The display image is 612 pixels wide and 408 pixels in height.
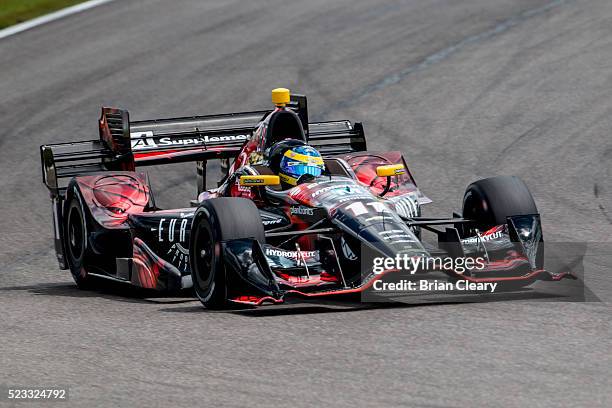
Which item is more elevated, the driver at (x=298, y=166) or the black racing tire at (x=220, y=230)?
the driver at (x=298, y=166)

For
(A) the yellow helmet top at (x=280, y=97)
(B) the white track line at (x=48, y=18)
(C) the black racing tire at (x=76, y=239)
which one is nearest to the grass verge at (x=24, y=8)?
(B) the white track line at (x=48, y=18)

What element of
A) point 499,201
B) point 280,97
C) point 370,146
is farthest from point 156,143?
point 370,146

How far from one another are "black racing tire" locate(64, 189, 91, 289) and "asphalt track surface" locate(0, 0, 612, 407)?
0.21 meters

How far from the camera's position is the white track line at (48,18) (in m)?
21.5

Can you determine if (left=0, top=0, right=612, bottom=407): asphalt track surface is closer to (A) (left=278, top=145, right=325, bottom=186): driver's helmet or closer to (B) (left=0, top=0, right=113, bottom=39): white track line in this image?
(B) (left=0, top=0, right=113, bottom=39): white track line

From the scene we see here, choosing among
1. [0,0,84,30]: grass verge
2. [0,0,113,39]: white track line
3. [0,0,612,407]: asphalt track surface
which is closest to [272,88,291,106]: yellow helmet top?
[0,0,612,407]: asphalt track surface

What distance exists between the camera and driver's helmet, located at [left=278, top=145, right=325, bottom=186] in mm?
9516

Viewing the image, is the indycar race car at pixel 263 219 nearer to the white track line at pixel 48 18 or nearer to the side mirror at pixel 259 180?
the side mirror at pixel 259 180

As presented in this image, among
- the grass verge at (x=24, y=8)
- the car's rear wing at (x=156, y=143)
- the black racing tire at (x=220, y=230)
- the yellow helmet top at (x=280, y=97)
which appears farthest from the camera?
the grass verge at (x=24, y=8)

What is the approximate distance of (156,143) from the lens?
11367 mm

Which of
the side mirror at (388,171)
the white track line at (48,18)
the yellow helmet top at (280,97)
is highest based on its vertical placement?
the white track line at (48,18)

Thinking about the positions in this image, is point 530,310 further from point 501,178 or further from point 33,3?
point 33,3

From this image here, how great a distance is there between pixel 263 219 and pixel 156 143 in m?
2.28

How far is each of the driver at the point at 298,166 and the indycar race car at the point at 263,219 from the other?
2 centimetres
